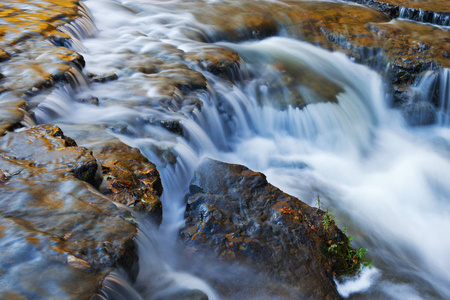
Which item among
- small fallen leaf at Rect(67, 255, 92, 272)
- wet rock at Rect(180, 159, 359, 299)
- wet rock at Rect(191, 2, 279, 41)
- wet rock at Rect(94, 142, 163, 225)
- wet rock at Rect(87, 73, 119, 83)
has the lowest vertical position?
wet rock at Rect(180, 159, 359, 299)

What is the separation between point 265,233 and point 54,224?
7.09 ft

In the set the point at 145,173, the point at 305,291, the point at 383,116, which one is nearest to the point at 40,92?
the point at 145,173

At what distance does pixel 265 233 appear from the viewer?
3850mm

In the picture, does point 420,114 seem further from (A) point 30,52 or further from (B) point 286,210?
(A) point 30,52

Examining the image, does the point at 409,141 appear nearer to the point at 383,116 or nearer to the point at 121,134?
the point at 383,116

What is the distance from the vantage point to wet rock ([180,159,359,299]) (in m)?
3.58

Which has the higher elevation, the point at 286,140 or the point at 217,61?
the point at 217,61

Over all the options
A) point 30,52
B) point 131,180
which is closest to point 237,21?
point 30,52

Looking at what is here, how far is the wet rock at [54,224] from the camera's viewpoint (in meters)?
2.12

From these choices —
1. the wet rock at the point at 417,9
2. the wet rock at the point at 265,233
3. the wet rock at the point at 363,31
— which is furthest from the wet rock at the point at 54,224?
the wet rock at the point at 417,9

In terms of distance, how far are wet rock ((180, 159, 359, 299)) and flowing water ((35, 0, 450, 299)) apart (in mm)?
289

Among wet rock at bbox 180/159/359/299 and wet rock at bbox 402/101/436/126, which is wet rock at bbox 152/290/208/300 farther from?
wet rock at bbox 402/101/436/126

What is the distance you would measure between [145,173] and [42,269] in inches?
67.2

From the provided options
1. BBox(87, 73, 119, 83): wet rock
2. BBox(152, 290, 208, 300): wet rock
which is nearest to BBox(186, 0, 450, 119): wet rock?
BBox(87, 73, 119, 83): wet rock
